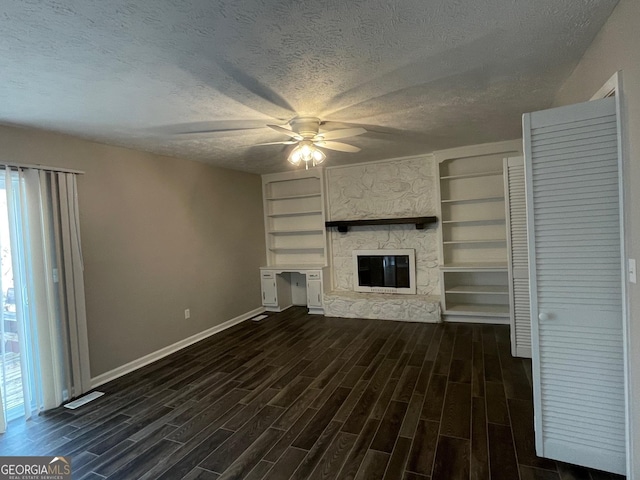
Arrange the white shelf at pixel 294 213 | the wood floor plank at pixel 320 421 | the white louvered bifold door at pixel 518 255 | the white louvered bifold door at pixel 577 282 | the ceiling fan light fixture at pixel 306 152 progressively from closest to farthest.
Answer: the white louvered bifold door at pixel 577 282 < the wood floor plank at pixel 320 421 < the ceiling fan light fixture at pixel 306 152 < the white louvered bifold door at pixel 518 255 < the white shelf at pixel 294 213

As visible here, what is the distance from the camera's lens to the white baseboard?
3427 mm

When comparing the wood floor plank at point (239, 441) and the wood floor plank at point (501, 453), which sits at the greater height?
the wood floor plank at point (501, 453)

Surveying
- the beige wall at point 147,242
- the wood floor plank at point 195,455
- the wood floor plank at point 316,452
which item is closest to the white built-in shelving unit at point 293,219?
the beige wall at point 147,242

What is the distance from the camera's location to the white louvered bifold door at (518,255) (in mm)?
3320

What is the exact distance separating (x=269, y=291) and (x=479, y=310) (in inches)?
135

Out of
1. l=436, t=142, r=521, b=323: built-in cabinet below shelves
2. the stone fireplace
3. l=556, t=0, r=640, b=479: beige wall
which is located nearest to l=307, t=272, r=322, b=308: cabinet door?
the stone fireplace

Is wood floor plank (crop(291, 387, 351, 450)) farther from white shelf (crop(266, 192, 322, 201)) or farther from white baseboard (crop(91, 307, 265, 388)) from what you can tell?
white shelf (crop(266, 192, 322, 201))

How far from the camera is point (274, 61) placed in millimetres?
1944

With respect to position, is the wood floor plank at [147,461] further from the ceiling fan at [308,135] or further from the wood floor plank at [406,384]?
the ceiling fan at [308,135]

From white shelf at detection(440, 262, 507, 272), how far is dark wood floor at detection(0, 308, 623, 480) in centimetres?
90

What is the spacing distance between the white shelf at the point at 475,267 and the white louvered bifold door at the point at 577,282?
2.65 meters

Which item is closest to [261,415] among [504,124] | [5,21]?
[5,21]

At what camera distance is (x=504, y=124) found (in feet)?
12.0

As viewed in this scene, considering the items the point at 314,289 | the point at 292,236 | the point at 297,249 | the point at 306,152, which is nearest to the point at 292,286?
the point at 297,249
